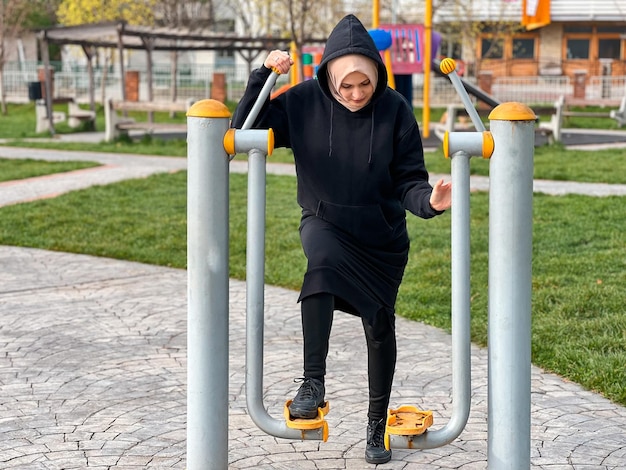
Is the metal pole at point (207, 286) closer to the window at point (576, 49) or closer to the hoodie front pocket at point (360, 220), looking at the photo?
the hoodie front pocket at point (360, 220)

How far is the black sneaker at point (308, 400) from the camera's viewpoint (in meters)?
3.41

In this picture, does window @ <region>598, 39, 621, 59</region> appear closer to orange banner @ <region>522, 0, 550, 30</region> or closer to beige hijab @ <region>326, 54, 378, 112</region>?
orange banner @ <region>522, 0, 550, 30</region>

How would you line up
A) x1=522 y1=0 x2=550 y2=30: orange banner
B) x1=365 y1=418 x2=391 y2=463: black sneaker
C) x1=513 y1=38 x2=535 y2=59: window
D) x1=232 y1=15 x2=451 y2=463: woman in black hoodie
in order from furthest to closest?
x1=513 y1=38 x2=535 y2=59: window → x1=522 y1=0 x2=550 y2=30: orange banner → x1=365 y1=418 x2=391 y2=463: black sneaker → x1=232 y1=15 x2=451 y2=463: woman in black hoodie

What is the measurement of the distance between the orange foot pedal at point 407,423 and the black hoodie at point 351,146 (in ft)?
1.82

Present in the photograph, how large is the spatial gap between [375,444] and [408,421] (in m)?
0.36

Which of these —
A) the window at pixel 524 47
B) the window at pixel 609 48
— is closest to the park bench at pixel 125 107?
the window at pixel 524 47

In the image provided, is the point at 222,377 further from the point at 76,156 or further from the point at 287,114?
the point at 76,156

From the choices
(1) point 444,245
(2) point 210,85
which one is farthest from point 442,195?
(2) point 210,85

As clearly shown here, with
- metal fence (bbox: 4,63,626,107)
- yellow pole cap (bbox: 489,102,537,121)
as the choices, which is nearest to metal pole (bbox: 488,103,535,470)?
yellow pole cap (bbox: 489,102,537,121)

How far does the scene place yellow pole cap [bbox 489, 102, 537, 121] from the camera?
3.11 metres

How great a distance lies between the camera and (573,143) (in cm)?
1805

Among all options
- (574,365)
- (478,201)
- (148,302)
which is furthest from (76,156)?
(574,365)

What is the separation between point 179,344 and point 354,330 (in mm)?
970

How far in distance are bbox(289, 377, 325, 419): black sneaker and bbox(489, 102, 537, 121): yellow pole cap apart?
40.4 inches
